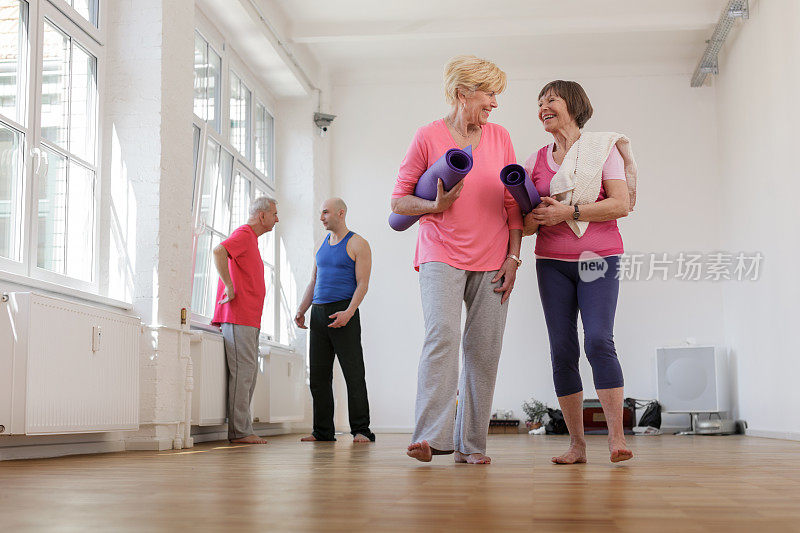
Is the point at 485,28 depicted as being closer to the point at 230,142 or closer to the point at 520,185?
the point at 230,142

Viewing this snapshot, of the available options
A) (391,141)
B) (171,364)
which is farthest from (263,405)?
(391,141)

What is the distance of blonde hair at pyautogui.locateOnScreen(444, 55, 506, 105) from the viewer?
2.92 metres

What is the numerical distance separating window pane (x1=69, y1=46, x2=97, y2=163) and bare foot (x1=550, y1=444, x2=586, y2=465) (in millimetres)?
2850

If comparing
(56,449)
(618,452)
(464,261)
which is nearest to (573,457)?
(618,452)

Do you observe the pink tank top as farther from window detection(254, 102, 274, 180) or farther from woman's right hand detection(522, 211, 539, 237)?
window detection(254, 102, 274, 180)

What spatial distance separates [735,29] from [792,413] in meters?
3.23

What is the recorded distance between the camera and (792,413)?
18.6ft

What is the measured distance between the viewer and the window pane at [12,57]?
3.76 meters

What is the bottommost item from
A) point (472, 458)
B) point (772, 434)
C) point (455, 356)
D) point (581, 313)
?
point (772, 434)

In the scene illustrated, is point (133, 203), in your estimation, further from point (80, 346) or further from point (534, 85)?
point (534, 85)

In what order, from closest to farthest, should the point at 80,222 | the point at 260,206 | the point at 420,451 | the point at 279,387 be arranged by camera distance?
the point at 420,451 < the point at 80,222 < the point at 260,206 < the point at 279,387

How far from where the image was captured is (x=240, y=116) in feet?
23.1

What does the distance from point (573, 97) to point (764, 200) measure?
3.88m

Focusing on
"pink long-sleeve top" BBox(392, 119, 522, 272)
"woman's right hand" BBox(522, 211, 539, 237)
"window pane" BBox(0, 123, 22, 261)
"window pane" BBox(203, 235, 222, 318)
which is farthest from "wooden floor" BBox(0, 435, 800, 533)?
A: "window pane" BBox(203, 235, 222, 318)
